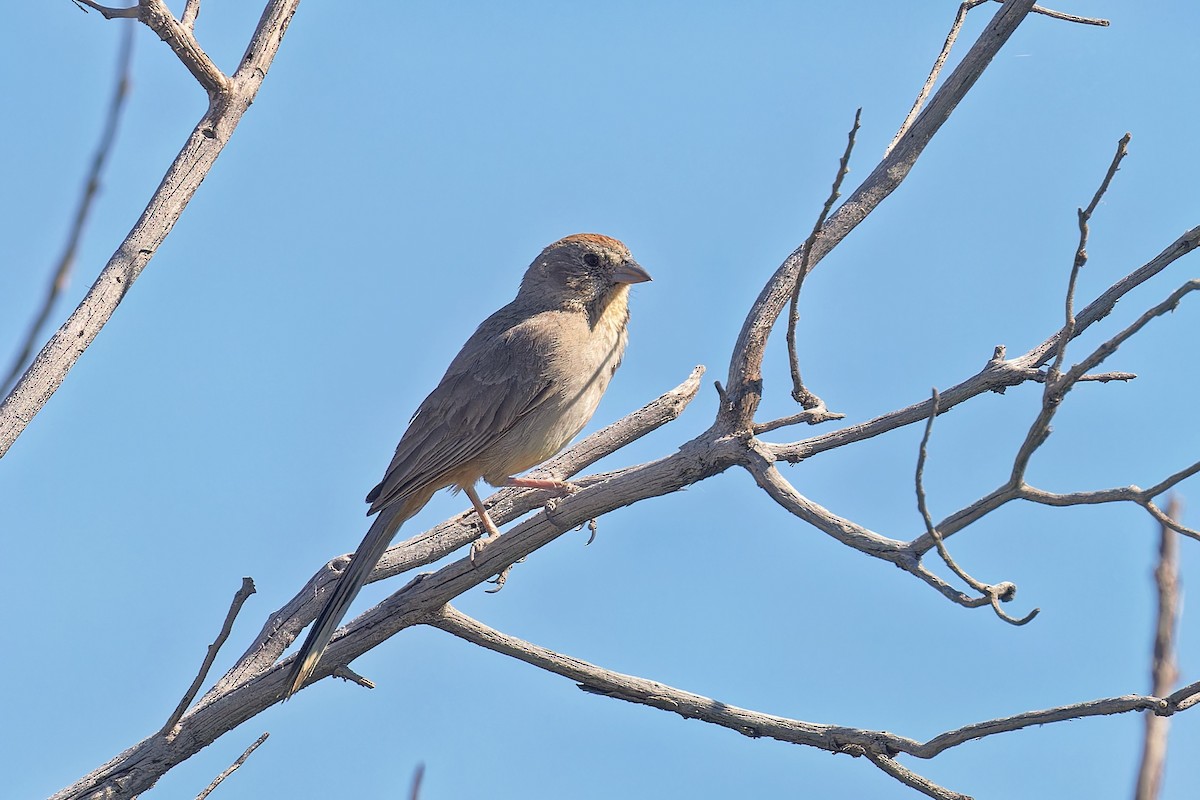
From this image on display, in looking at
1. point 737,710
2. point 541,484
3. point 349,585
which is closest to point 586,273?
point 541,484

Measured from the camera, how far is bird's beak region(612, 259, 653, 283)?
7.07 m

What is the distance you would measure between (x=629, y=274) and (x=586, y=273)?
0.25 metres

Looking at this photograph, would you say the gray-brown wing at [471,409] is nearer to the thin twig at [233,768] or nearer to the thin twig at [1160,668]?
the thin twig at [233,768]

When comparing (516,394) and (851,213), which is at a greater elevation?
(516,394)

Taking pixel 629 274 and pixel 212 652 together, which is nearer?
pixel 212 652

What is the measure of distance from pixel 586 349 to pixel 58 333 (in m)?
3.10

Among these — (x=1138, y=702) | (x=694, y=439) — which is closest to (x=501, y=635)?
(x=694, y=439)

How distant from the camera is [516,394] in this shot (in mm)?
6488

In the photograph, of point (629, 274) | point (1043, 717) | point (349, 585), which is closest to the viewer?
point (1043, 717)

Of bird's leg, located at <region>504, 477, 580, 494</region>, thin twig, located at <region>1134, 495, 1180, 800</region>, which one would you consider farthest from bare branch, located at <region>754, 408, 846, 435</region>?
thin twig, located at <region>1134, 495, 1180, 800</region>

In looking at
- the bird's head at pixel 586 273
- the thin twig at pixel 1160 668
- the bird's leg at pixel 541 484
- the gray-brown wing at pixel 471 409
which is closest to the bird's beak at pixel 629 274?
the bird's head at pixel 586 273

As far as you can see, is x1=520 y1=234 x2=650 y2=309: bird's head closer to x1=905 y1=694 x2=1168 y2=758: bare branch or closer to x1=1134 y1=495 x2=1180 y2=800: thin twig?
x1=905 y1=694 x2=1168 y2=758: bare branch

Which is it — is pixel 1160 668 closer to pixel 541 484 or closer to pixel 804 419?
pixel 804 419

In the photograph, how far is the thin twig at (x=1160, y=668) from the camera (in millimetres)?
1967
